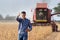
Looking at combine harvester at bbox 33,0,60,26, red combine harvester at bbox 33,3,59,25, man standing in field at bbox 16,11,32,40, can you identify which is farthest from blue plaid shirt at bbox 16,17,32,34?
red combine harvester at bbox 33,3,59,25

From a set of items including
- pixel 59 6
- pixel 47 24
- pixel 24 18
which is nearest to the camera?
pixel 24 18

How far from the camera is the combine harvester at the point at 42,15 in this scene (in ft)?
106

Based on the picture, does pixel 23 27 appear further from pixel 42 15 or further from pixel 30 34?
pixel 42 15

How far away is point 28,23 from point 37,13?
74.1 feet

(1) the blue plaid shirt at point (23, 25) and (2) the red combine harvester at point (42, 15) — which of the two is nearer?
(1) the blue plaid shirt at point (23, 25)

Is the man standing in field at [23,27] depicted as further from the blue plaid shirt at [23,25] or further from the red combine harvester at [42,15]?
the red combine harvester at [42,15]

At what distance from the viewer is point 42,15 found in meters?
33.2

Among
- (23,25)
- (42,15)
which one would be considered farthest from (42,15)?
(23,25)

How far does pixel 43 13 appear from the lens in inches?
1307

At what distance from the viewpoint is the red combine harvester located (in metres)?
32.3

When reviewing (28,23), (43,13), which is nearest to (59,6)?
(43,13)

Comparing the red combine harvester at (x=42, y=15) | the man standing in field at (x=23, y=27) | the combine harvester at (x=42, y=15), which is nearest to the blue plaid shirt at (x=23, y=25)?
the man standing in field at (x=23, y=27)

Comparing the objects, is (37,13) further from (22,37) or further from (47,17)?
(22,37)

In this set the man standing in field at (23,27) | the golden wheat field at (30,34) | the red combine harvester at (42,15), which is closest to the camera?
the man standing in field at (23,27)
